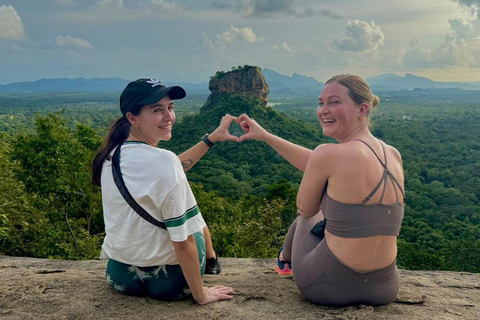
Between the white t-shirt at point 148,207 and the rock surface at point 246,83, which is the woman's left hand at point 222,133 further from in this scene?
the rock surface at point 246,83

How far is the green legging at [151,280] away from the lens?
2619 mm

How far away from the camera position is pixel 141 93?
8.21ft

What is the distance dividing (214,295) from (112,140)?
1.26 metres

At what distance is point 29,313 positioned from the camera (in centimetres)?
252

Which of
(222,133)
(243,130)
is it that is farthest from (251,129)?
(222,133)

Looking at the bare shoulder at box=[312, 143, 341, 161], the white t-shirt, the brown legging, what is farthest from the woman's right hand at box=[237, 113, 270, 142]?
the white t-shirt

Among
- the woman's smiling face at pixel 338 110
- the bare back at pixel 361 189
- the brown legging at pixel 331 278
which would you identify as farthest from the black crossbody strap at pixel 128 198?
the woman's smiling face at pixel 338 110

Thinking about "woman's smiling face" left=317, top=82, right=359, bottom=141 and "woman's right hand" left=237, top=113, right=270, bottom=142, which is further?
"woman's right hand" left=237, top=113, right=270, bottom=142

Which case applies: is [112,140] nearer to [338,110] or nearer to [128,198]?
[128,198]

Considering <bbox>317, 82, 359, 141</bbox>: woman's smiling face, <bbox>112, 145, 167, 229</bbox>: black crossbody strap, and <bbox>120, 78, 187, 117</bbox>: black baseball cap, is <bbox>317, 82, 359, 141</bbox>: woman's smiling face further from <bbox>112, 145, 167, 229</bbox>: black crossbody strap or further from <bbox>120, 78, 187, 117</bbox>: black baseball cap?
<bbox>112, 145, 167, 229</bbox>: black crossbody strap

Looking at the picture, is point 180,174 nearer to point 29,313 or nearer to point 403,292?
point 29,313

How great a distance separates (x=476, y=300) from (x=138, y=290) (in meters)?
2.61

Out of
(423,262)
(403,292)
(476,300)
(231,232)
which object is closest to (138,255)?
(403,292)

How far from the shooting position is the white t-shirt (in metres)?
2.30
